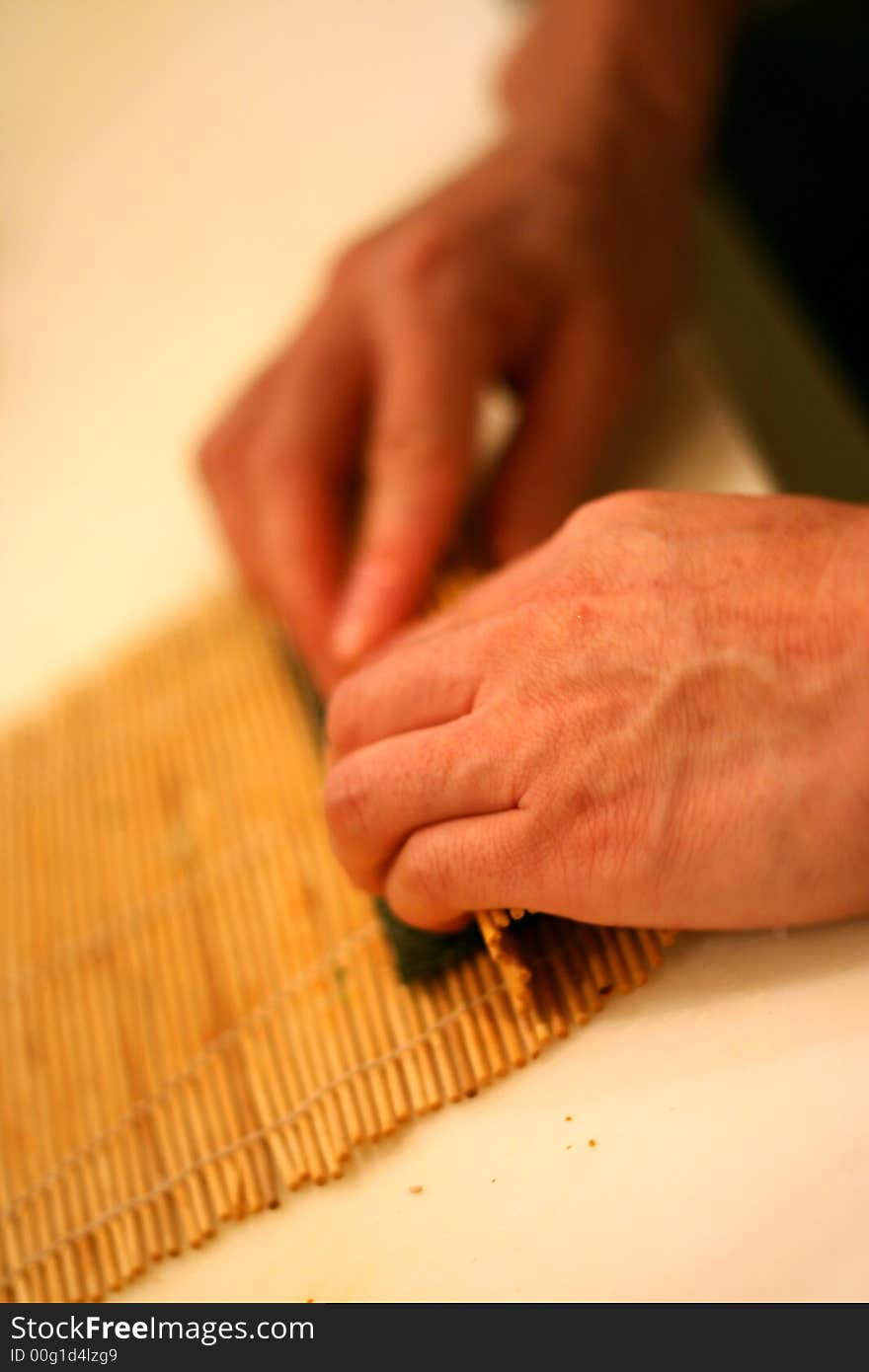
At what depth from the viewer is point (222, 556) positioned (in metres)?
1.11

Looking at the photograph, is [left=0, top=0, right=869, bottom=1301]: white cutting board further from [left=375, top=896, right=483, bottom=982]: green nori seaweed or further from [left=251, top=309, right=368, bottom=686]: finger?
[left=251, top=309, right=368, bottom=686]: finger

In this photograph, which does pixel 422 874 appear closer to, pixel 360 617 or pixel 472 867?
pixel 472 867

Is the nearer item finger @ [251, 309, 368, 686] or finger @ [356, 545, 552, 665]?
finger @ [356, 545, 552, 665]

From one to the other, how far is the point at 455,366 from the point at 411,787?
408mm

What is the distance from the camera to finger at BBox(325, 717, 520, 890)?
0.61 metres

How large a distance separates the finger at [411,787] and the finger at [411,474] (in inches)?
6.8

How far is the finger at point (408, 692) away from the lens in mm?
649

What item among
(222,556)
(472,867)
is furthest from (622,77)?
(472,867)

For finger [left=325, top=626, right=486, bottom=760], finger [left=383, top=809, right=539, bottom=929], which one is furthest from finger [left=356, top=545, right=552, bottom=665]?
finger [left=383, top=809, right=539, bottom=929]

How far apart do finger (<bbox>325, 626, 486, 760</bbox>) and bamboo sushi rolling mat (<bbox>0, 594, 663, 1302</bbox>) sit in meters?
0.13

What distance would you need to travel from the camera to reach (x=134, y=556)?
1.14 m

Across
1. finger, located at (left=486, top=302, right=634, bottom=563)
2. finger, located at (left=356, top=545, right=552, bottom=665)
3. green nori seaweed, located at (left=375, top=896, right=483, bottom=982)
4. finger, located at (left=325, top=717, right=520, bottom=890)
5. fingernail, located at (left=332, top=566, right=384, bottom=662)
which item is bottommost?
green nori seaweed, located at (left=375, top=896, right=483, bottom=982)

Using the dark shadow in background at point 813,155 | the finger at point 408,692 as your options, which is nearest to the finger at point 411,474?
the finger at point 408,692
